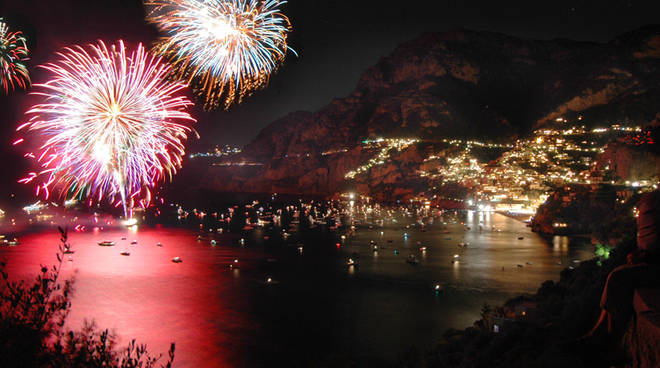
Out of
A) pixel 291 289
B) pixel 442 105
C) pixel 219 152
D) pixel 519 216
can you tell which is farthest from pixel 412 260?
pixel 219 152

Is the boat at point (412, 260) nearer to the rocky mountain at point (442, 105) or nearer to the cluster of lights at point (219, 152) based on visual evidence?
the rocky mountain at point (442, 105)

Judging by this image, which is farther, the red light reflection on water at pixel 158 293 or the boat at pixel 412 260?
the boat at pixel 412 260

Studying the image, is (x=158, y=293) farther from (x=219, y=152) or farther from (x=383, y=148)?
(x=219, y=152)

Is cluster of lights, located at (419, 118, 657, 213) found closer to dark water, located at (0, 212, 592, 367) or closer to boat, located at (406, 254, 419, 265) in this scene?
dark water, located at (0, 212, 592, 367)

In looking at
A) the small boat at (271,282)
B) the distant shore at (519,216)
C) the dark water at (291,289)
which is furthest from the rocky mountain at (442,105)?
the small boat at (271,282)

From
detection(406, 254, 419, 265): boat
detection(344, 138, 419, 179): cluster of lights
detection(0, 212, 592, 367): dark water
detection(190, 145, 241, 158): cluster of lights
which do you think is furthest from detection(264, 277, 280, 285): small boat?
detection(190, 145, 241, 158): cluster of lights

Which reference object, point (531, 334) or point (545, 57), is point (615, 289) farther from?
point (545, 57)

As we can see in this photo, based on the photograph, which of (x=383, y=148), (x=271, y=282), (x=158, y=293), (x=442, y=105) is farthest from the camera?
(x=442, y=105)
